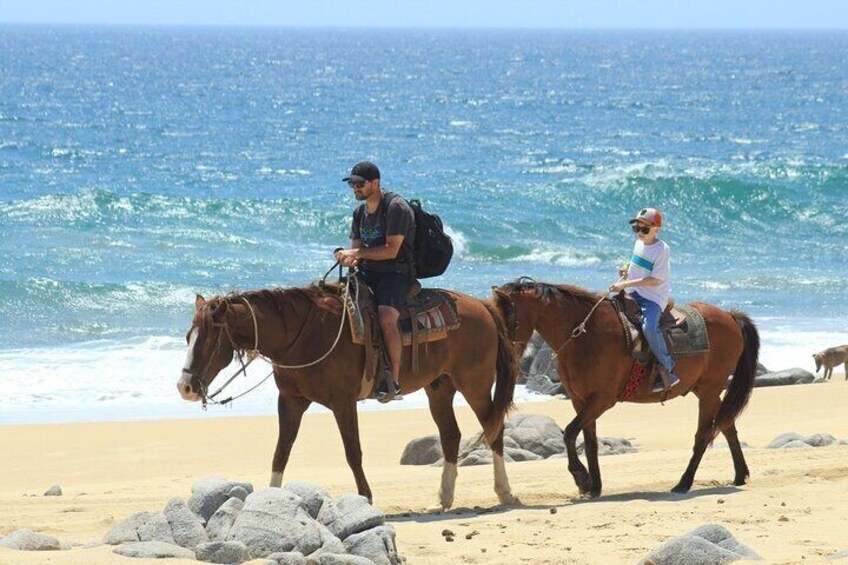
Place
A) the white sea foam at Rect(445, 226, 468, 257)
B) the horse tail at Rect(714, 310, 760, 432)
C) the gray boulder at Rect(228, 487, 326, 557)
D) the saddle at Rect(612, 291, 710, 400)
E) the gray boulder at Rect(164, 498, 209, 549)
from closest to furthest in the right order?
the gray boulder at Rect(228, 487, 326, 557)
the gray boulder at Rect(164, 498, 209, 549)
the saddle at Rect(612, 291, 710, 400)
the horse tail at Rect(714, 310, 760, 432)
the white sea foam at Rect(445, 226, 468, 257)

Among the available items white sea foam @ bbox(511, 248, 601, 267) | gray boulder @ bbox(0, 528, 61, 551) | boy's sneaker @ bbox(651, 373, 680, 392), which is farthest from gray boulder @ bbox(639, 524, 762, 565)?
white sea foam @ bbox(511, 248, 601, 267)

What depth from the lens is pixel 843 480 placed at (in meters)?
11.2

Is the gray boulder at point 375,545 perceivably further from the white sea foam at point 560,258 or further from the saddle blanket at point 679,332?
the white sea foam at point 560,258

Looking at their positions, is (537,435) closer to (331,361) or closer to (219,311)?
(331,361)

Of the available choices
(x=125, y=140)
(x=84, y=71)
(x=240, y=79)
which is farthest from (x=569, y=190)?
(x=84, y=71)

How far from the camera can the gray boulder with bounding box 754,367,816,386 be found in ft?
61.8

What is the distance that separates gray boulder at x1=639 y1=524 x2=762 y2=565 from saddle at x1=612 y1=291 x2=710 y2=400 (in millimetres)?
2992

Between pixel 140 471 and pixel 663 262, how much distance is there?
5.47m

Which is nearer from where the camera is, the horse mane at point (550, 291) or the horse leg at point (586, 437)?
the horse leg at point (586, 437)

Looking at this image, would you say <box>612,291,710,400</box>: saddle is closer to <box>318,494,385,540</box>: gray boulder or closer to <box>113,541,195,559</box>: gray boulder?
<box>318,494,385,540</box>: gray boulder

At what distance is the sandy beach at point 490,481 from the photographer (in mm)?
9117

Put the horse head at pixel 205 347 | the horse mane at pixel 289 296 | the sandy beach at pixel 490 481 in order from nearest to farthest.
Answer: the sandy beach at pixel 490 481 < the horse head at pixel 205 347 < the horse mane at pixel 289 296

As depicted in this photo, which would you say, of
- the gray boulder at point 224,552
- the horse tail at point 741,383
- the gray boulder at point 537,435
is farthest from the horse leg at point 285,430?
the gray boulder at point 537,435

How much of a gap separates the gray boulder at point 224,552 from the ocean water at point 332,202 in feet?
30.4
